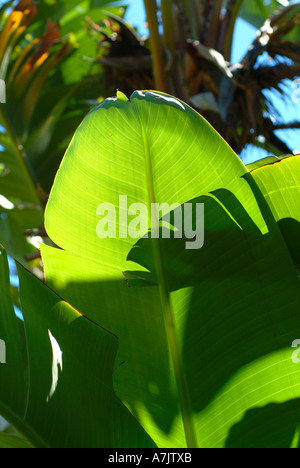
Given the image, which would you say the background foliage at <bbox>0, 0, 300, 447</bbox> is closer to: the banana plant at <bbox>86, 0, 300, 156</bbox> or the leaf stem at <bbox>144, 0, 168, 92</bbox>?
the banana plant at <bbox>86, 0, 300, 156</bbox>

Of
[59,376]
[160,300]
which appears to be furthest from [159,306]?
[59,376]

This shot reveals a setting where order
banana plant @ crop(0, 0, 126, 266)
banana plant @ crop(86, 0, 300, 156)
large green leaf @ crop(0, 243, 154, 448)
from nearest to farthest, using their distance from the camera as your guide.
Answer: large green leaf @ crop(0, 243, 154, 448), banana plant @ crop(86, 0, 300, 156), banana plant @ crop(0, 0, 126, 266)

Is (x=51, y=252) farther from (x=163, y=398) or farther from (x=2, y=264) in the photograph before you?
(x=163, y=398)

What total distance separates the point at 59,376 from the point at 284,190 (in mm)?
381

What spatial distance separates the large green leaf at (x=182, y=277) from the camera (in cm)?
61

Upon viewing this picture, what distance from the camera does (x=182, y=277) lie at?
25.6 inches

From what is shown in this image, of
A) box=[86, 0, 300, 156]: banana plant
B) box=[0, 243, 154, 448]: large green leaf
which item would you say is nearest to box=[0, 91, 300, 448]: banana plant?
box=[0, 243, 154, 448]: large green leaf

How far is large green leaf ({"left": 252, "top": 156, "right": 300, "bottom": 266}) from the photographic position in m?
0.63

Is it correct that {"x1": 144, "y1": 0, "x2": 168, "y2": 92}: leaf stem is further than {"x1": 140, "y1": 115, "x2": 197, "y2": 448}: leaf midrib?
Yes

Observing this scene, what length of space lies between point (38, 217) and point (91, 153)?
1628 mm

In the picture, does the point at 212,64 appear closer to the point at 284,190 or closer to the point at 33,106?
the point at 33,106

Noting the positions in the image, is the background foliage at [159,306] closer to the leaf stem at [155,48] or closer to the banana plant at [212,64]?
the banana plant at [212,64]

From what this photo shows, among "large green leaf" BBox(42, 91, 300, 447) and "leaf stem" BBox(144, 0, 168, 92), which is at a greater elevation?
"leaf stem" BBox(144, 0, 168, 92)

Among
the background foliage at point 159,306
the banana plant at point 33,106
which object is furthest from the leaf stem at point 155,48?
the background foliage at point 159,306
